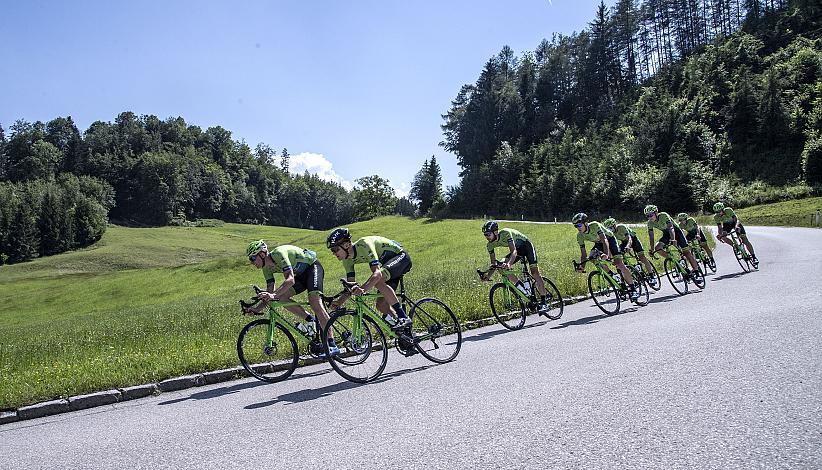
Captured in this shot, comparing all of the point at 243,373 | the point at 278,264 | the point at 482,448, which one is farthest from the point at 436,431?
the point at 243,373

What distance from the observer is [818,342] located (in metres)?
6.80

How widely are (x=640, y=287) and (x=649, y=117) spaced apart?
75.1m

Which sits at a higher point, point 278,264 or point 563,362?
point 278,264

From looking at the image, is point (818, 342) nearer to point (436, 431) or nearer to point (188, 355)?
point (436, 431)

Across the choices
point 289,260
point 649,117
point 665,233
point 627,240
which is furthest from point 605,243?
point 649,117

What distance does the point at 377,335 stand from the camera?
7988 mm

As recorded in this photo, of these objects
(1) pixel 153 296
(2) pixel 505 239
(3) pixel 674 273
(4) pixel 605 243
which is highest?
(2) pixel 505 239

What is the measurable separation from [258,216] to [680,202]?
426 feet

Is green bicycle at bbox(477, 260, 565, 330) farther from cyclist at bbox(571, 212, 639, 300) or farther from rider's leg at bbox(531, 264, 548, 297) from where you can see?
cyclist at bbox(571, 212, 639, 300)

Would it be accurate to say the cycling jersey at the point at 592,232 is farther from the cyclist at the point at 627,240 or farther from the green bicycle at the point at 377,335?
the green bicycle at the point at 377,335

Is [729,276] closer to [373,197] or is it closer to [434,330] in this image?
[434,330]

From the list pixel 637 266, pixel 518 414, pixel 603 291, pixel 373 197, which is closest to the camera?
pixel 518 414

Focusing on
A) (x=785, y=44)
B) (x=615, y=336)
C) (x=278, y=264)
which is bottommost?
(x=615, y=336)

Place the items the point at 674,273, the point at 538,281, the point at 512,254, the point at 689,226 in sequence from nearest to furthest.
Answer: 1. the point at 512,254
2. the point at 538,281
3. the point at 674,273
4. the point at 689,226
